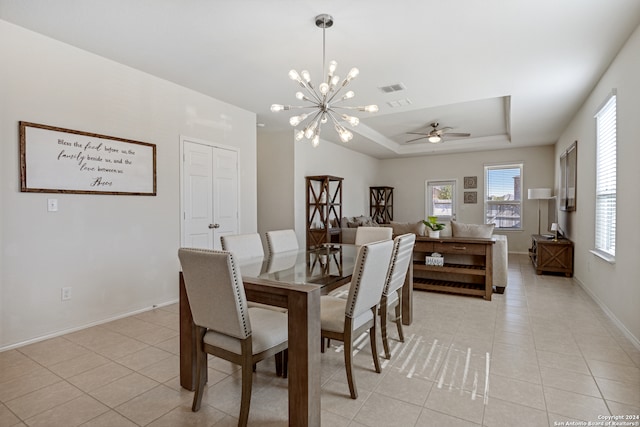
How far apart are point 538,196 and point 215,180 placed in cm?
633


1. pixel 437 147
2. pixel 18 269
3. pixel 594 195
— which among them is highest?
pixel 437 147

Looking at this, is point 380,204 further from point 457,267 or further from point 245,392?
point 245,392

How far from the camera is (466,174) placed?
8.74 m

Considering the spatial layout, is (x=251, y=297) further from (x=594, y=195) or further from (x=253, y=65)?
(x=594, y=195)

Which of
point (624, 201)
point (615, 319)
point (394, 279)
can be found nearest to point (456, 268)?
point (615, 319)

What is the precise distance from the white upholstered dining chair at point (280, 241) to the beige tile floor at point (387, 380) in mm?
1085

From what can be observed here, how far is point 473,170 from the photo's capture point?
28.3 ft

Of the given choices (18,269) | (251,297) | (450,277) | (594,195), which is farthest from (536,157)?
(18,269)

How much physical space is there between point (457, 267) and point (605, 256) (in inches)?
59.6

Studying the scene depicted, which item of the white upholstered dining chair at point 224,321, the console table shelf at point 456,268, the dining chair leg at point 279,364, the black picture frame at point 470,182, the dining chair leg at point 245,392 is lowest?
the dining chair leg at point 279,364

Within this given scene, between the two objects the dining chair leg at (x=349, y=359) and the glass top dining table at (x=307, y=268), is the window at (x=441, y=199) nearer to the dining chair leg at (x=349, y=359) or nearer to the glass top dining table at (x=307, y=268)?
the glass top dining table at (x=307, y=268)

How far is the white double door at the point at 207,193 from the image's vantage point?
13.3ft

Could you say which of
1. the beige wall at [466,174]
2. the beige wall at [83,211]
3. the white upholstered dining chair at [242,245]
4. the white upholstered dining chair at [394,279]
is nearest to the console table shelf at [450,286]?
the white upholstered dining chair at [394,279]

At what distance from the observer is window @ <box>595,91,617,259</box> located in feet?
11.0
